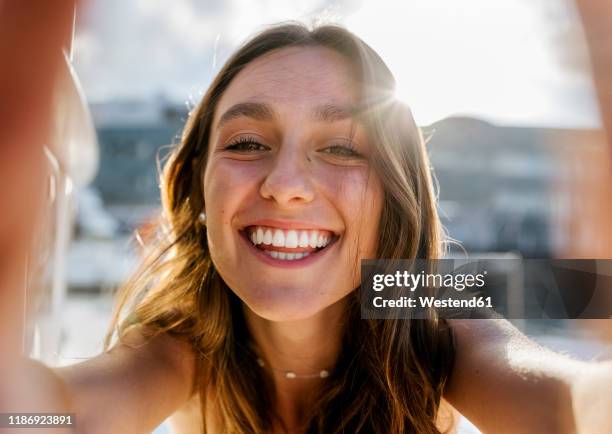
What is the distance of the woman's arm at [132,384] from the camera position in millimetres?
679

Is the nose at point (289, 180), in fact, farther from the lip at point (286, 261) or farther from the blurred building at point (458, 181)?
the blurred building at point (458, 181)

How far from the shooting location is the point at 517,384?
26.4 inches

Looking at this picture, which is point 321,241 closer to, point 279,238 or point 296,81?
point 279,238

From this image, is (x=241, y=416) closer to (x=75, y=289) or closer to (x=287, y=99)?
(x=287, y=99)

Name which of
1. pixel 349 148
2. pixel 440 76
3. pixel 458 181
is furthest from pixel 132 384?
pixel 458 181

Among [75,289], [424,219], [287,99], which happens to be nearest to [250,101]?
[287,99]

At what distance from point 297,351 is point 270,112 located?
1.33 feet

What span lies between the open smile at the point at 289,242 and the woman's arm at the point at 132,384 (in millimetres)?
254

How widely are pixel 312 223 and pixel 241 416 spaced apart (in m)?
0.37

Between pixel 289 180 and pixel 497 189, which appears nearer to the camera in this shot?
pixel 289 180

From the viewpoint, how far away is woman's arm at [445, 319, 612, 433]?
560 mm

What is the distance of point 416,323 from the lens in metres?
0.82

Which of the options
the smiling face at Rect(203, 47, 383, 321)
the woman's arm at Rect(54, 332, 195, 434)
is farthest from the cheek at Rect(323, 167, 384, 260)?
the woman's arm at Rect(54, 332, 195, 434)

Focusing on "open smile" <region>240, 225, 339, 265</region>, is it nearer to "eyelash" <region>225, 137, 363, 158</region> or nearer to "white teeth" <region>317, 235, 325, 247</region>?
"white teeth" <region>317, 235, 325, 247</region>
